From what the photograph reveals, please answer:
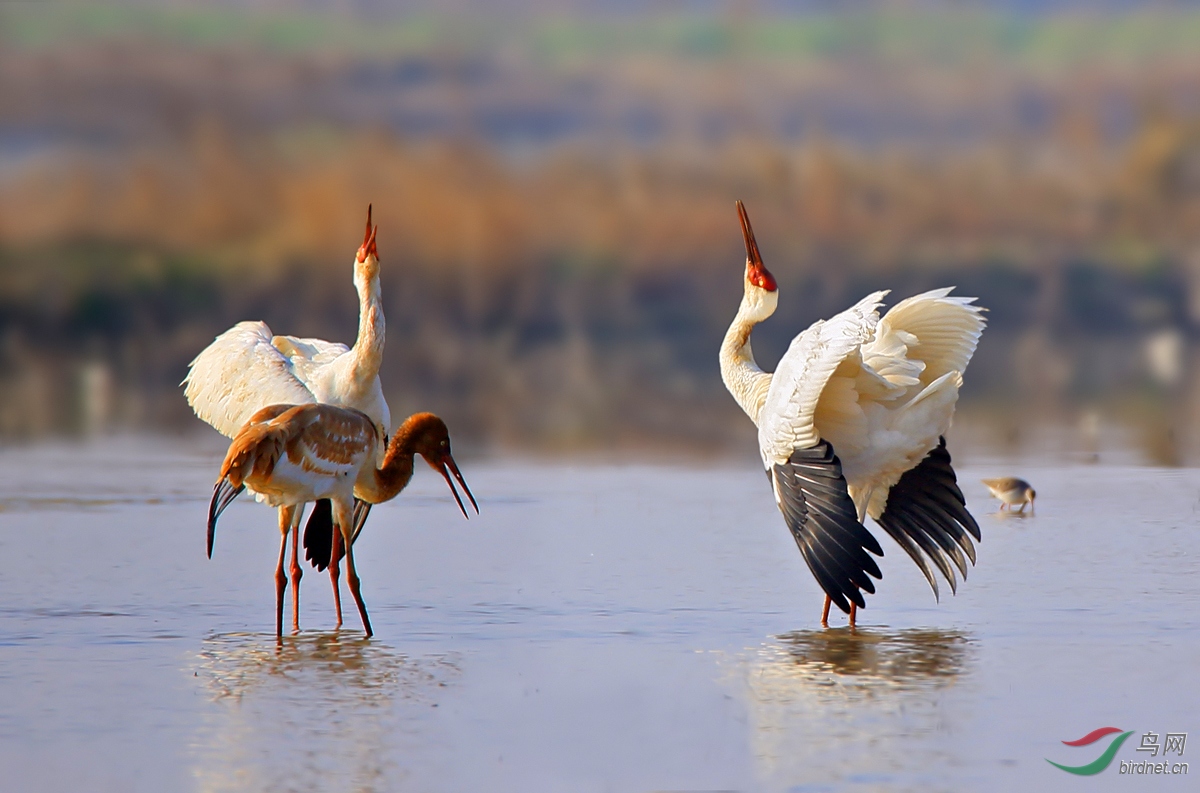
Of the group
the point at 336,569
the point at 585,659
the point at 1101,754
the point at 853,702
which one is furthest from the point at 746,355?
the point at 1101,754

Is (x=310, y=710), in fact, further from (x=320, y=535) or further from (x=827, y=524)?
(x=320, y=535)

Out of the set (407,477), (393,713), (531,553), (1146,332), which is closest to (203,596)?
(407,477)

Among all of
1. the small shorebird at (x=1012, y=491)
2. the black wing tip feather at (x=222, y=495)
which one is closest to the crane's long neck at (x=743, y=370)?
the black wing tip feather at (x=222, y=495)

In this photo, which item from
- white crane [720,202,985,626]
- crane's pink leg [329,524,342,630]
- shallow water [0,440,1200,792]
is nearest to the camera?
shallow water [0,440,1200,792]

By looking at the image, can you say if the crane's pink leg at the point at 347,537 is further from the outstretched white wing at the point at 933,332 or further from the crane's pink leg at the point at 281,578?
the outstretched white wing at the point at 933,332

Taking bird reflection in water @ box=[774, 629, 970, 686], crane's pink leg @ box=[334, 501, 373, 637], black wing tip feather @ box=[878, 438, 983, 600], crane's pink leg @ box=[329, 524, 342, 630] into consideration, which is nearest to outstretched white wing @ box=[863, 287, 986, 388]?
black wing tip feather @ box=[878, 438, 983, 600]

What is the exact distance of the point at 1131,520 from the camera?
463 inches

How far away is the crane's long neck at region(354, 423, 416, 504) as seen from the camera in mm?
8884

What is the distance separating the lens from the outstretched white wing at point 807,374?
8.01 metres

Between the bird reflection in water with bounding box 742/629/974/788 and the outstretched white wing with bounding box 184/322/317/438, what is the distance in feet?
10.3

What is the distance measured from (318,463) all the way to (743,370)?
2.66 metres

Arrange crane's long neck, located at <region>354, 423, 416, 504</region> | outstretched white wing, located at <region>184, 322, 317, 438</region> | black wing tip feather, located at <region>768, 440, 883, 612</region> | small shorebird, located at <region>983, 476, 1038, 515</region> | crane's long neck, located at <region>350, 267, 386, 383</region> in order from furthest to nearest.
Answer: small shorebird, located at <region>983, 476, 1038, 515</region>
outstretched white wing, located at <region>184, 322, 317, 438</region>
crane's long neck, located at <region>350, 267, 386, 383</region>
crane's long neck, located at <region>354, 423, 416, 504</region>
black wing tip feather, located at <region>768, 440, 883, 612</region>

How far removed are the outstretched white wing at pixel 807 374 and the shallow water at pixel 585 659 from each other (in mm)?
938

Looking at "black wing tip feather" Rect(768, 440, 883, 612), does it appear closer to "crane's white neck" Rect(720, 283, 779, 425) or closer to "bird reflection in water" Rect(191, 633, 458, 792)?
"crane's white neck" Rect(720, 283, 779, 425)
